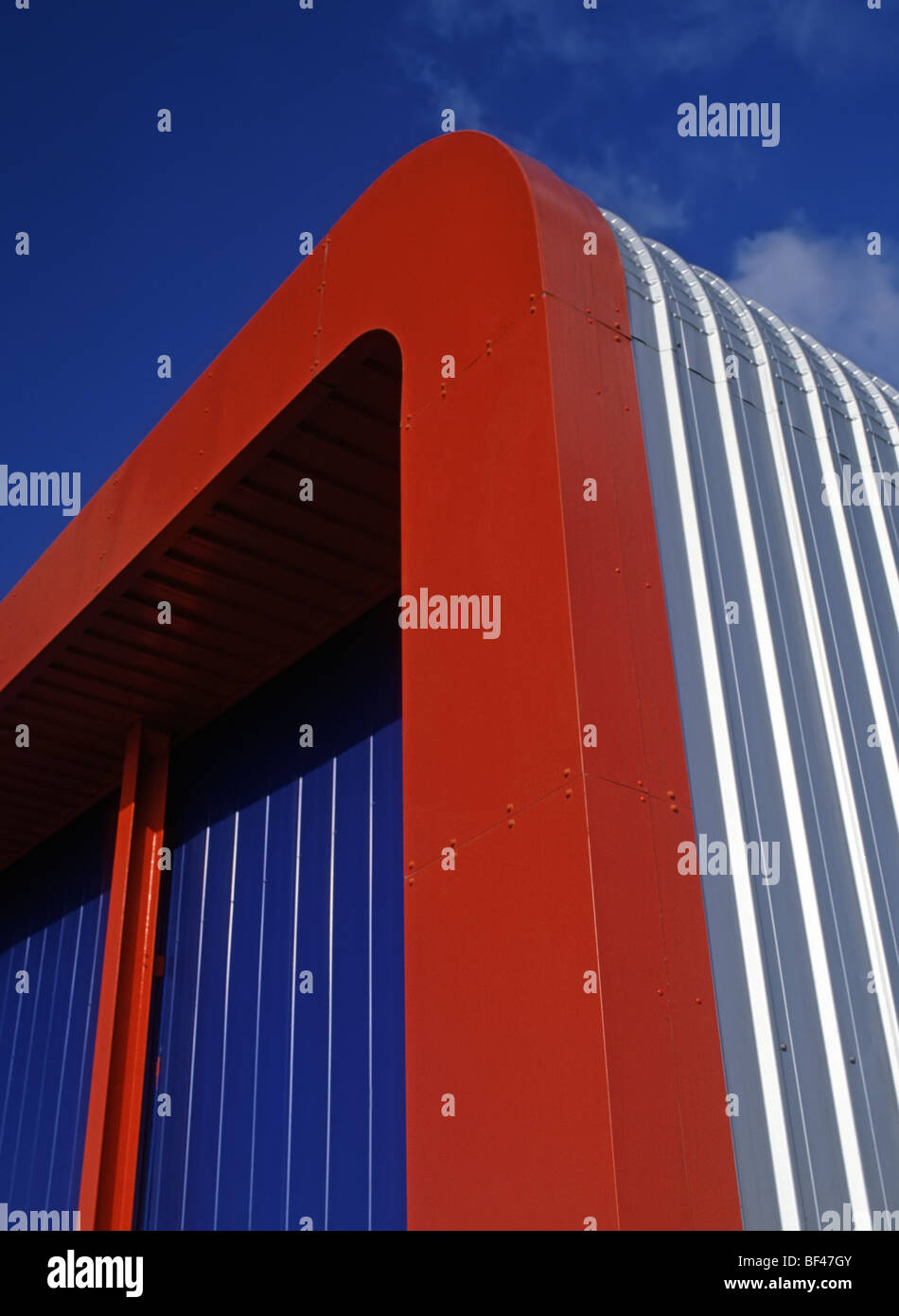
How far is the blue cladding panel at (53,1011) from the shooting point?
9.37 meters

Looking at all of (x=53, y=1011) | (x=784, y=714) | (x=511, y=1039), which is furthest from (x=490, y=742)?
(x=53, y=1011)

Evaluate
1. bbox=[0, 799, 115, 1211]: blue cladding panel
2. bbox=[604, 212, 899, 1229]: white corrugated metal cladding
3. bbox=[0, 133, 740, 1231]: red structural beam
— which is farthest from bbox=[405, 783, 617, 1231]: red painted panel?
bbox=[0, 799, 115, 1211]: blue cladding panel

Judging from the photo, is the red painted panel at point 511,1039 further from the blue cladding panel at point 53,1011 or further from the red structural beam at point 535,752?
the blue cladding panel at point 53,1011

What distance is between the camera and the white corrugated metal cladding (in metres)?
3.95

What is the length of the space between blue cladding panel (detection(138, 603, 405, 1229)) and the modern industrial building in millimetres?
29

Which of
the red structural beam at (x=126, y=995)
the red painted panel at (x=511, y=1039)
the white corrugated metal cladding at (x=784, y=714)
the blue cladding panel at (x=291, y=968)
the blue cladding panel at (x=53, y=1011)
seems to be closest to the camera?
the red painted panel at (x=511, y=1039)

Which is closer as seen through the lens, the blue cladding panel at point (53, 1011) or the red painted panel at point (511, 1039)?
the red painted panel at point (511, 1039)

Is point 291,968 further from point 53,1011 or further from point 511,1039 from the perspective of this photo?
point 511,1039

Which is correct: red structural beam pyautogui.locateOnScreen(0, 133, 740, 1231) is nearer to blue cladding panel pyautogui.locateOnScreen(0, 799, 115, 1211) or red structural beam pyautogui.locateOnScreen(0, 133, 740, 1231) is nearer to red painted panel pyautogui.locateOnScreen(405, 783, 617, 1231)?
red painted panel pyautogui.locateOnScreen(405, 783, 617, 1231)

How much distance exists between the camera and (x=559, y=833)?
3.81 meters

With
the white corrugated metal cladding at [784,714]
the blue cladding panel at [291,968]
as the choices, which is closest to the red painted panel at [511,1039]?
the white corrugated metal cladding at [784,714]

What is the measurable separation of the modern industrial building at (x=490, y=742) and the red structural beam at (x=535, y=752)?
15mm
